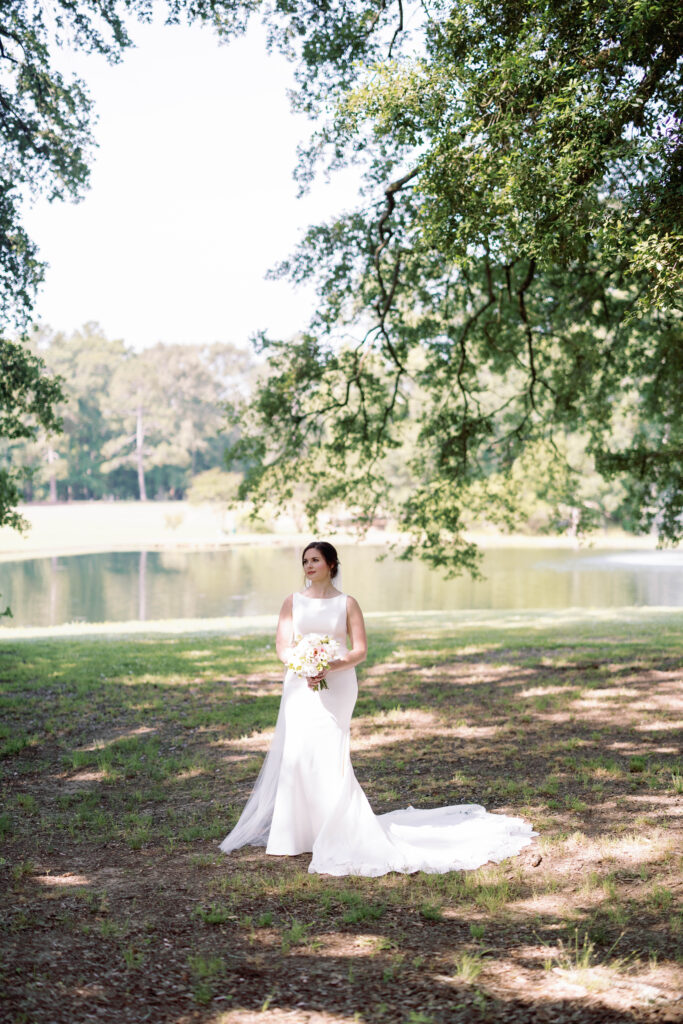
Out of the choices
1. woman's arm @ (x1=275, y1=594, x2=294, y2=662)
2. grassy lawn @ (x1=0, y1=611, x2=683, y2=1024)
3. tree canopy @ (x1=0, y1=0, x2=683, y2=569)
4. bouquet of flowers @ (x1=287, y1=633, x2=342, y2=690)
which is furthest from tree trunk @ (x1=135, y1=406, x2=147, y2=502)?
bouquet of flowers @ (x1=287, y1=633, x2=342, y2=690)

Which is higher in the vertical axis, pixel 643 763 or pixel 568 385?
pixel 568 385

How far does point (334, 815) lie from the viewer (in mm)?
6379

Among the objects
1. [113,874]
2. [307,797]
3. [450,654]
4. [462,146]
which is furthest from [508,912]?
[450,654]

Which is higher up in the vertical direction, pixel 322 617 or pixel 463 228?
pixel 463 228

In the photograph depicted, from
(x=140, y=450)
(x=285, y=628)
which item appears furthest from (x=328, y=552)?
(x=140, y=450)

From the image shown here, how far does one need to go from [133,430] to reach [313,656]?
101 meters

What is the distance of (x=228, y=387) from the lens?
117 m

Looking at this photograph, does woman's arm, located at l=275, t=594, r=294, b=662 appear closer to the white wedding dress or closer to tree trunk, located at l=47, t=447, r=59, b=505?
the white wedding dress

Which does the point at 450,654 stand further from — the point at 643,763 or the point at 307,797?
the point at 307,797

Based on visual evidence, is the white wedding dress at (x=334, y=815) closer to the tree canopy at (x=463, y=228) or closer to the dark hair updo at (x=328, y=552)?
the dark hair updo at (x=328, y=552)

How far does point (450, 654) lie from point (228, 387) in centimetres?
10553

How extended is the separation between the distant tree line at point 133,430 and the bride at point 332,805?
297 feet

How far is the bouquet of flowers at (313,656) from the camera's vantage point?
6.60m

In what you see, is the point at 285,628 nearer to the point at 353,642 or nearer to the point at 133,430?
the point at 353,642
